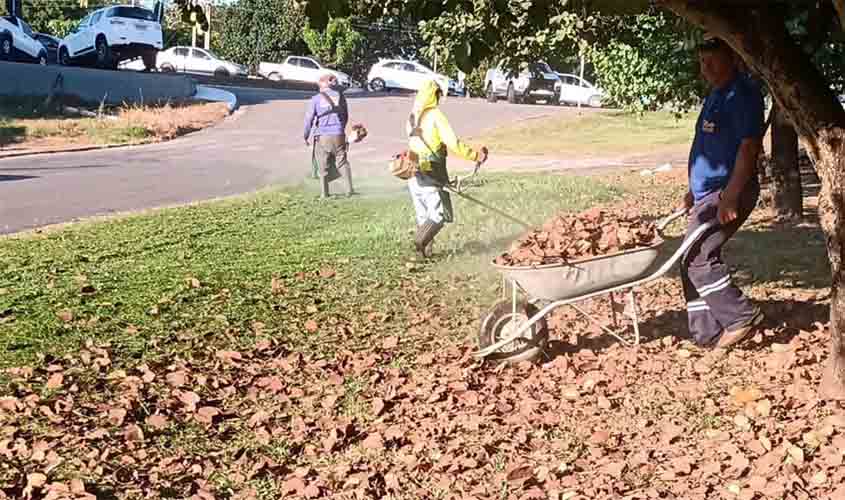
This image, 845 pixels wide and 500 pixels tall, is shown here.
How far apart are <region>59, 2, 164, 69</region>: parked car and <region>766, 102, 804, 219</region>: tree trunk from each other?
2868 centimetres

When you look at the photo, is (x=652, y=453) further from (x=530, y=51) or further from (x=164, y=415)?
(x=530, y=51)

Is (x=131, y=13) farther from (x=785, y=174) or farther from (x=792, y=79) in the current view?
(x=792, y=79)

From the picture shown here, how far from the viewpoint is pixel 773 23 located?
5.21 m

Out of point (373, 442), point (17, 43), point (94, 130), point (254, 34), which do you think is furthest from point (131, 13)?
point (373, 442)

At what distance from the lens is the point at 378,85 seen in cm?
5159

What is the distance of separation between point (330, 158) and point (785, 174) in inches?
243

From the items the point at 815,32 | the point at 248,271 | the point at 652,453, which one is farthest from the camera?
the point at 815,32

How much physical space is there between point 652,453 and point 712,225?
68.0 inches

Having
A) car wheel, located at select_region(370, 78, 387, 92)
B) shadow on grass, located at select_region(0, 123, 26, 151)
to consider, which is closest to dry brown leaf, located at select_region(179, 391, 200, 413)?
shadow on grass, located at select_region(0, 123, 26, 151)

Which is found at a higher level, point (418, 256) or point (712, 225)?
point (712, 225)

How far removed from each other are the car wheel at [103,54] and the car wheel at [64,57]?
4.57 feet

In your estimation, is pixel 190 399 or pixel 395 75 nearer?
pixel 190 399

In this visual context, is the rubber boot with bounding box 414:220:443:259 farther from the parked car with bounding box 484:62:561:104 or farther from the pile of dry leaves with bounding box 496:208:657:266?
the parked car with bounding box 484:62:561:104

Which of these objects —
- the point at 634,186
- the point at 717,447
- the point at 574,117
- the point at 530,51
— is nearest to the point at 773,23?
the point at 717,447
